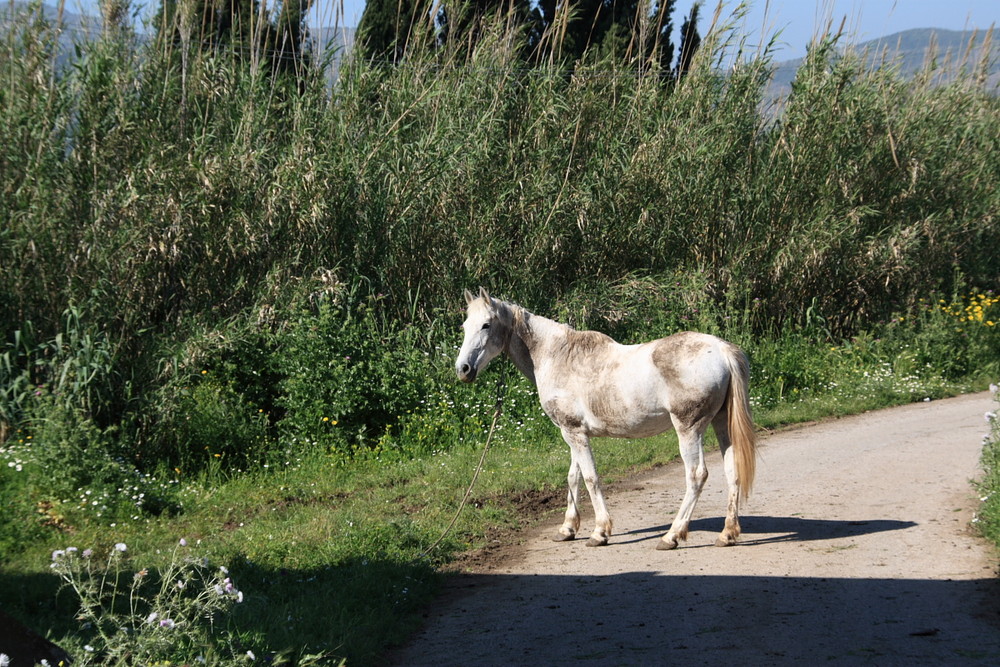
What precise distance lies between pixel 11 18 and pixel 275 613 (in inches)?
319

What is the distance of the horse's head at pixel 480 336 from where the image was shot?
25.0 feet

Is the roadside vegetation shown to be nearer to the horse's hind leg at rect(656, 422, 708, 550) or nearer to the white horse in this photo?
the white horse

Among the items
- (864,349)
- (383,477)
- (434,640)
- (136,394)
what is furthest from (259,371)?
(864,349)

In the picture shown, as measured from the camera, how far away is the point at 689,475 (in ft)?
24.5

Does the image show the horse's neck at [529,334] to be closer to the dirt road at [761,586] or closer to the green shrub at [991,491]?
the dirt road at [761,586]

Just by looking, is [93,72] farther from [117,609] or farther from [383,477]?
[117,609]

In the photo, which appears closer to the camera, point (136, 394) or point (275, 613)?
point (275, 613)

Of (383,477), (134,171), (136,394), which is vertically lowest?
(383,477)

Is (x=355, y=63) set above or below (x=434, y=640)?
above

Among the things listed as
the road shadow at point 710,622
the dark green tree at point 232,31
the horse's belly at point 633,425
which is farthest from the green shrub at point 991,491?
the dark green tree at point 232,31

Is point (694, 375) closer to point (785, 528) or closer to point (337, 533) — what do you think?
point (785, 528)

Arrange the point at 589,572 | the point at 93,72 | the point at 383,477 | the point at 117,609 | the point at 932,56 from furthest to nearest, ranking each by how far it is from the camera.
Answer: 1. the point at 932,56
2. the point at 93,72
3. the point at 383,477
4. the point at 589,572
5. the point at 117,609

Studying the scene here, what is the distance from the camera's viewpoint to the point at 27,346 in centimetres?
1028

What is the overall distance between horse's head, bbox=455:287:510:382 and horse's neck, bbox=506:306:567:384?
18 centimetres
